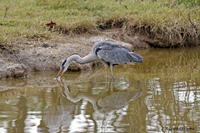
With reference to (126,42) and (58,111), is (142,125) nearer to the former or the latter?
(58,111)

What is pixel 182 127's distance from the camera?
3881 millimetres

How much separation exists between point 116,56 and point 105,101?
7.03ft

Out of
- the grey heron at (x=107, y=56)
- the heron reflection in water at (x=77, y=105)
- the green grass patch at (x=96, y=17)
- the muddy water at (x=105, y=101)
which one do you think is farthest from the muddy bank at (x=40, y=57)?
the heron reflection in water at (x=77, y=105)

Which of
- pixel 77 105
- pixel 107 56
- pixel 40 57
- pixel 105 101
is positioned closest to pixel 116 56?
pixel 107 56

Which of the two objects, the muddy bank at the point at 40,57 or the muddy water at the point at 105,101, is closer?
the muddy water at the point at 105,101

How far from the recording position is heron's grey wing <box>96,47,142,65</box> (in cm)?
717

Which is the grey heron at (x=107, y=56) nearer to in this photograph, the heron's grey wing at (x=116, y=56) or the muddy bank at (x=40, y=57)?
the heron's grey wing at (x=116, y=56)

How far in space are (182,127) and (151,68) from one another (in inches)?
163

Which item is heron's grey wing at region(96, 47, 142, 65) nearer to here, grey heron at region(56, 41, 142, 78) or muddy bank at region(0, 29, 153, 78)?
grey heron at region(56, 41, 142, 78)

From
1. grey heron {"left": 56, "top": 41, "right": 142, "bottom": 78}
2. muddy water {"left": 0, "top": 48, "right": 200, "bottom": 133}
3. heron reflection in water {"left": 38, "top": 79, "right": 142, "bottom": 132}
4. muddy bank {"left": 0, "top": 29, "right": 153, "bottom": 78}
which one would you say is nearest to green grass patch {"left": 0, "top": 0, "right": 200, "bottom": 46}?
muddy bank {"left": 0, "top": 29, "right": 153, "bottom": 78}

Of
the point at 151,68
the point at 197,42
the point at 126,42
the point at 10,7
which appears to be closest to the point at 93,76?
the point at 151,68

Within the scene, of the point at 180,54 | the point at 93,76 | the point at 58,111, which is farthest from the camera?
the point at 180,54

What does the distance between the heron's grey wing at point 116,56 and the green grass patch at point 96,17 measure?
2140 mm

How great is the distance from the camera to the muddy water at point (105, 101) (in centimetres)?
404
